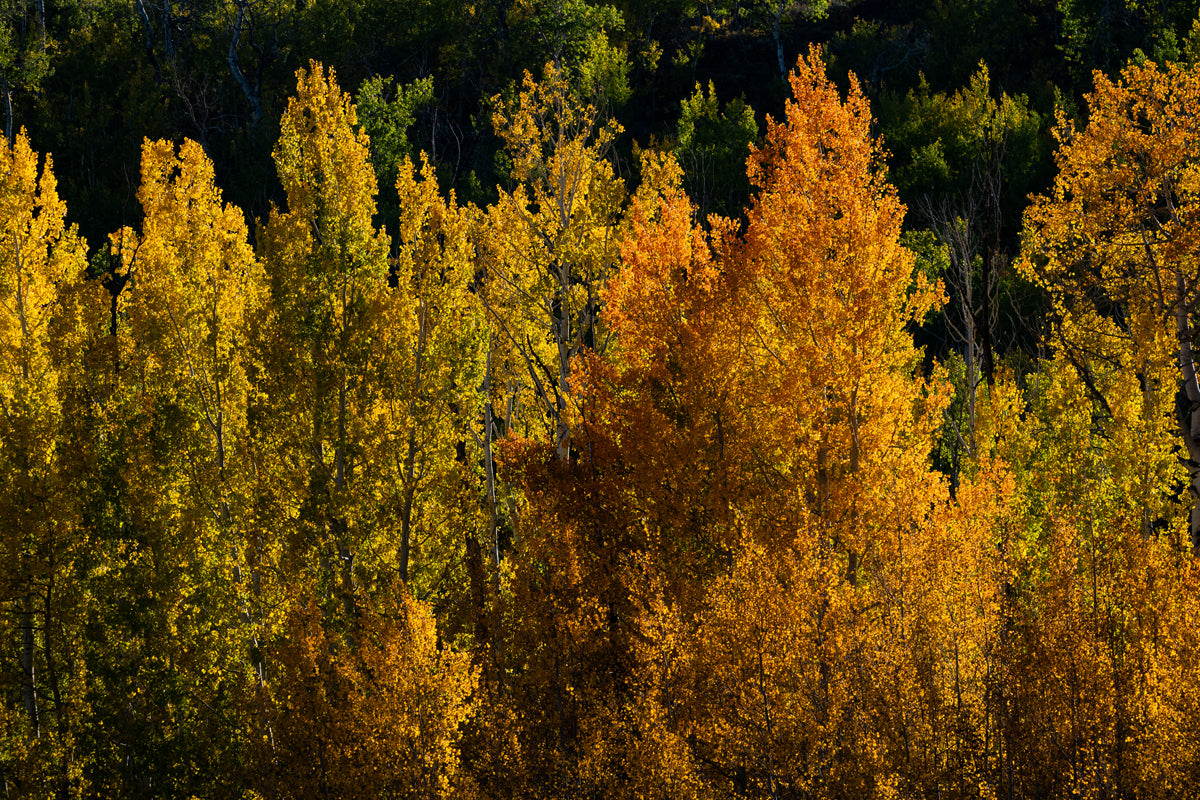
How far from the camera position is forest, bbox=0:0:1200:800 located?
1260cm

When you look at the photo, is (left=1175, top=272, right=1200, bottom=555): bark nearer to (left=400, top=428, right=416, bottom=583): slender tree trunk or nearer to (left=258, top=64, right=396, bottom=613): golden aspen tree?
(left=400, top=428, right=416, bottom=583): slender tree trunk

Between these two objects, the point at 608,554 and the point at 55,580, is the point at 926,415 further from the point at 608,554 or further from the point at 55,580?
the point at 55,580

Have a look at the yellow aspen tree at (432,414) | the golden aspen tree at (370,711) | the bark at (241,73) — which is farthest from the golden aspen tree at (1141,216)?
the bark at (241,73)

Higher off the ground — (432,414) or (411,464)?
(432,414)

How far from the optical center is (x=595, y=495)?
15438mm

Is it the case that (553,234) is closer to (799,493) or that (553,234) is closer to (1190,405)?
(799,493)

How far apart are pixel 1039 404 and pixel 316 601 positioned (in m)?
15.8

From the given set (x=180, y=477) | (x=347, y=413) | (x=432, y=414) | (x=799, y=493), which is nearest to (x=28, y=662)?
(x=180, y=477)

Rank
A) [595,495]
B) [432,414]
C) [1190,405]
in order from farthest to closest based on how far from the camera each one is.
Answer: [432,414]
[595,495]
[1190,405]

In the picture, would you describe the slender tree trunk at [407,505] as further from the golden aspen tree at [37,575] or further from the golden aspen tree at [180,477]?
the golden aspen tree at [37,575]

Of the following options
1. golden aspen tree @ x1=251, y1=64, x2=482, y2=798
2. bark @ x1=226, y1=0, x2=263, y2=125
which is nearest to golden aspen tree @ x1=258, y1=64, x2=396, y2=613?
golden aspen tree @ x1=251, y1=64, x2=482, y2=798

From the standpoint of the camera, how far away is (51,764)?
16.7 metres

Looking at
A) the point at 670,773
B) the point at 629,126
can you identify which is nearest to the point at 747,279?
the point at 670,773

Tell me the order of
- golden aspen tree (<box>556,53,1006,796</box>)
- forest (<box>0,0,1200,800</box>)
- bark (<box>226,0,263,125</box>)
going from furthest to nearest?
bark (<box>226,0,263,125</box>), forest (<box>0,0,1200,800</box>), golden aspen tree (<box>556,53,1006,796</box>)
